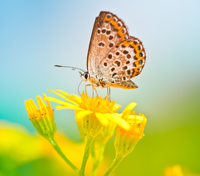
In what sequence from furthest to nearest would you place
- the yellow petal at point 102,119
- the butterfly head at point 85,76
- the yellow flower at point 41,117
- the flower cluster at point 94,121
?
the butterfly head at point 85,76
the yellow flower at point 41,117
the flower cluster at point 94,121
the yellow petal at point 102,119

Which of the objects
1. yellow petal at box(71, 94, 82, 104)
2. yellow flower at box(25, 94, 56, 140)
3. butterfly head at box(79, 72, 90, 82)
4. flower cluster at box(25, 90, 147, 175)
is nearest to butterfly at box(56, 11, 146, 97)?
butterfly head at box(79, 72, 90, 82)

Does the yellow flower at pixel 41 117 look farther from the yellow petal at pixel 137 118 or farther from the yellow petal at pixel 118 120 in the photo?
the yellow petal at pixel 137 118

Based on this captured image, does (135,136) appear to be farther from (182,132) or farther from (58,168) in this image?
(182,132)

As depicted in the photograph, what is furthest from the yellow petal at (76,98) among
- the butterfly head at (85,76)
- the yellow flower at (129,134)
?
the yellow flower at (129,134)

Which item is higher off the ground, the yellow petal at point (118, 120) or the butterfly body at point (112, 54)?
the butterfly body at point (112, 54)

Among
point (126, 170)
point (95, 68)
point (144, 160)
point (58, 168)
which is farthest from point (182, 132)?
point (95, 68)

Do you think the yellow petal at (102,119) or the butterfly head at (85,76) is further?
the butterfly head at (85,76)
